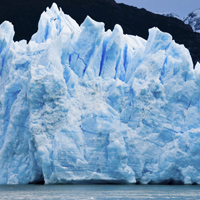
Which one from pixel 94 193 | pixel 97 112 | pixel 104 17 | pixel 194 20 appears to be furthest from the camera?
pixel 194 20

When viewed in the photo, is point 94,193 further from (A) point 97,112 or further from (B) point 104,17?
(B) point 104,17

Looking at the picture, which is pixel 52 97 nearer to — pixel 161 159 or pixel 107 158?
pixel 107 158

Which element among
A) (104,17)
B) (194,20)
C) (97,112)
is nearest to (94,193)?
(97,112)

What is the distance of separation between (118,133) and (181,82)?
11.5 feet

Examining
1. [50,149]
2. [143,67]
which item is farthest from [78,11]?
[50,149]

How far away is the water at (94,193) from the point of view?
1620 centimetres

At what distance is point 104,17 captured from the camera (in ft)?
136

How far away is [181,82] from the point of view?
848 inches

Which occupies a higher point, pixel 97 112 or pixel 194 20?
pixel 194 20

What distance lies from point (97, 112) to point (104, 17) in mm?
21929

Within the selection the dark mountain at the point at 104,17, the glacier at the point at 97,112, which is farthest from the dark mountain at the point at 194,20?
the glacier at the point at 97,112

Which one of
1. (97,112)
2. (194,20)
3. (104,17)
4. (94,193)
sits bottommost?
(94,193)

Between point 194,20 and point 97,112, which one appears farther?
point 194,20

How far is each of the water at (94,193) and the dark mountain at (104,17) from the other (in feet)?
69.1
